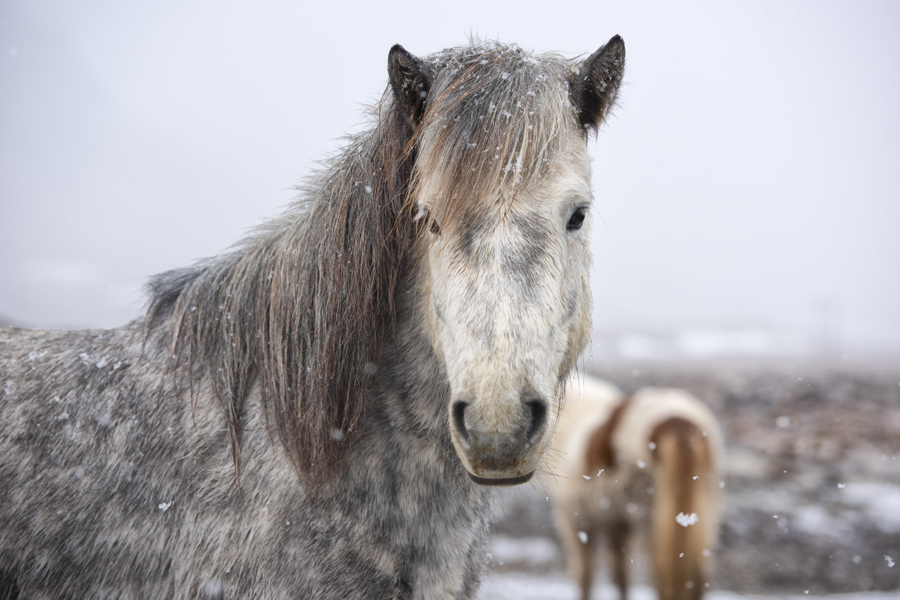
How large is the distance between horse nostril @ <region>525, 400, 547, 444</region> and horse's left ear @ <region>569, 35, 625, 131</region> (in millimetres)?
1078

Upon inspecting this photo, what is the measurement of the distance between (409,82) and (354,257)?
590 mm

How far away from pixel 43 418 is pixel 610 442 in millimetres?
4662

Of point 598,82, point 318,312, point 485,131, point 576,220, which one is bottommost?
point 318,312

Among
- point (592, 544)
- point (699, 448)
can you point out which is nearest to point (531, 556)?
point (592, 544)

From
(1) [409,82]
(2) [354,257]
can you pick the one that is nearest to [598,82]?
(1) [409,82]

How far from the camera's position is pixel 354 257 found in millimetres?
1664

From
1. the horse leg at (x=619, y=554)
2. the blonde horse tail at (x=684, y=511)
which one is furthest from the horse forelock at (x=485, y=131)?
the horse leg at (x=619, y=554)

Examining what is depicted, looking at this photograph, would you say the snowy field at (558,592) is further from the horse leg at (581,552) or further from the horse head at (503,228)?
the horse head at (503,228)

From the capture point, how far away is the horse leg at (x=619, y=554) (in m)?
5.18

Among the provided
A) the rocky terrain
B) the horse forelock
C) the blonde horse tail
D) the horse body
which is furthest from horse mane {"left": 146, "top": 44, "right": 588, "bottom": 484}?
the blonde horse tail

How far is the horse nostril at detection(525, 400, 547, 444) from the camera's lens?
1.20 metres

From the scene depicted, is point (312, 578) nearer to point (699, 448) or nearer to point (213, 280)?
point (213, 280)

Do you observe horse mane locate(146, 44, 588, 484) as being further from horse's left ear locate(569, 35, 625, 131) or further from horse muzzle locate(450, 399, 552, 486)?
horse muzzle locate(450, 399, 552, 486)

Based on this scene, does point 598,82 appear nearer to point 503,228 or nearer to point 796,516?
point 503,228
